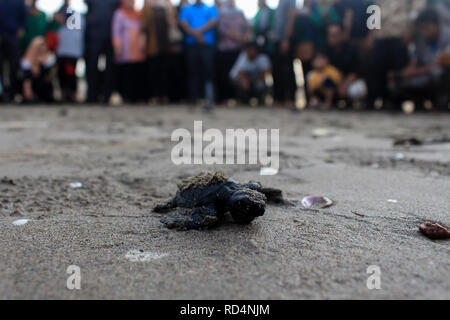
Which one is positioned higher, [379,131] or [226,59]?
[226,59]

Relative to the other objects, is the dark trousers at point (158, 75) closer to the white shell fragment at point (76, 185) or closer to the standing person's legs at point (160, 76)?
the standing person's legs at point (160, 76)

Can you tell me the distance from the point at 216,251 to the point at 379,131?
11.3 feet

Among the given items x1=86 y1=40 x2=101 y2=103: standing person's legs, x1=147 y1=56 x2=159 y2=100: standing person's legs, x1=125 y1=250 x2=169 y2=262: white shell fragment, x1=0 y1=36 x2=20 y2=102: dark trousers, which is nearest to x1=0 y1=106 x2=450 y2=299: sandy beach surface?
x1=125 y1=250 x2=169 y2=262: white shell fragment

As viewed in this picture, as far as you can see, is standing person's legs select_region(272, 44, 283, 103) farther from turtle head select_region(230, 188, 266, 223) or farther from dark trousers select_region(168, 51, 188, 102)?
turtle head select_region(230, 188, 266, 223)

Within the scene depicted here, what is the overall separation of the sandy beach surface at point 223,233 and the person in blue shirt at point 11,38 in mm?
5274

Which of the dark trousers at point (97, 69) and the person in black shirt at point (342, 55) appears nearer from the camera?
the person in black shirt at point (342, 55)

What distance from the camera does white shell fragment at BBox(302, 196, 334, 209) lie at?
71.2 inches

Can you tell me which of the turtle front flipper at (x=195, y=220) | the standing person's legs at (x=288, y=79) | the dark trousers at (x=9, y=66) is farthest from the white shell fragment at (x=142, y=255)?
the dark trousers at (x=9, y=66)

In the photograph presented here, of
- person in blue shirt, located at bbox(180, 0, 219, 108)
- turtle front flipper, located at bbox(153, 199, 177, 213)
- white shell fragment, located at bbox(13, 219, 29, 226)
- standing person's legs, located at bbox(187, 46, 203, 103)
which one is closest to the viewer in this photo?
white shell fragment, located at bbox(13, 219, 29, 226)

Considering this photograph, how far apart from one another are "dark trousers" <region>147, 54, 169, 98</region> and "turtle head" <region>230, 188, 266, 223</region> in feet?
23.5

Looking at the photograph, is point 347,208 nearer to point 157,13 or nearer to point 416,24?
point 416,24

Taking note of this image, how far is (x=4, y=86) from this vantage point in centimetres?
827

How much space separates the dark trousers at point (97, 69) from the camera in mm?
7926
